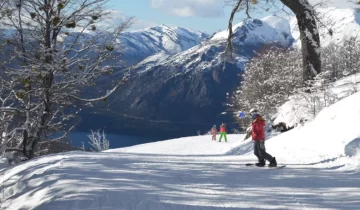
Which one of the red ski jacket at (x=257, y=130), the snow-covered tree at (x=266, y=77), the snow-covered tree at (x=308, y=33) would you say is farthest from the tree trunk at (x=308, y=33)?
the snow-covered tree at (x=266, y=77)

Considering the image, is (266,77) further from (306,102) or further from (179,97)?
(179,97)

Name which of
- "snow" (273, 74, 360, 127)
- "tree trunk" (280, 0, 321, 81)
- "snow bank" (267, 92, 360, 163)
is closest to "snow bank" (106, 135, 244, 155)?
"snow" (273, 74, 360, 127)

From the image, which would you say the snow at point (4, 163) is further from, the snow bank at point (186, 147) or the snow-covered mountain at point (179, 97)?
the snow-covered mountain at point (179, 97)

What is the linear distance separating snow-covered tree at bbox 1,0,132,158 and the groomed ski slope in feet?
5.11

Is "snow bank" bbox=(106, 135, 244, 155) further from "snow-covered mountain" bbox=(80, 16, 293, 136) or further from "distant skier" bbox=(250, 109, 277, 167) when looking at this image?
"snow-covered mountain" bbox=(80, 16, 293, 136)

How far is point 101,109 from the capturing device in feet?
39.2

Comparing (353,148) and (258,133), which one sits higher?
(258,133)

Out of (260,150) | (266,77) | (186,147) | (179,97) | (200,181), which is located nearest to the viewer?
(200,181)

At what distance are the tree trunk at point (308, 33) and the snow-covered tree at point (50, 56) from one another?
7491 millimetres

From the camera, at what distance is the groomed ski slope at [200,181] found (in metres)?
6.47

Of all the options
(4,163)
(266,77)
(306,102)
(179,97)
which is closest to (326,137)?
(306,102)

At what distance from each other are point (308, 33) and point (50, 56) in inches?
383

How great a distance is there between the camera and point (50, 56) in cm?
1016

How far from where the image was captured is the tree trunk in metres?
15.8
